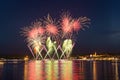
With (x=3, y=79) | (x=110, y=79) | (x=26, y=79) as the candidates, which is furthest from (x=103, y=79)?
(x=3, y=79)

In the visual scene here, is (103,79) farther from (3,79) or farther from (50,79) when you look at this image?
(3,79)

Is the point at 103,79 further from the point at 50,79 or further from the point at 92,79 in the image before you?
the point at 50,79

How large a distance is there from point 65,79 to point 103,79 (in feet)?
20.2

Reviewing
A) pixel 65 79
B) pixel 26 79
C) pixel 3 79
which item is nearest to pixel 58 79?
pixel 65 79

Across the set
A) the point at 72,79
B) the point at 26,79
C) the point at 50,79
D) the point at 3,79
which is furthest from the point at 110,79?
the point at 3,79

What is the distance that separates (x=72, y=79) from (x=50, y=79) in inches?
139

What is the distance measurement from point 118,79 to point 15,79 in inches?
651

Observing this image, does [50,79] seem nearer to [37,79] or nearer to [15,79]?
[37,79]

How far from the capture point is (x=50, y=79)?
5559 centimetres

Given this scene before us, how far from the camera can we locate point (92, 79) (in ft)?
186

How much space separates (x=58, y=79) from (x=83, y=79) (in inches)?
157

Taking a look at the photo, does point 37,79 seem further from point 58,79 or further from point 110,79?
point 110,79

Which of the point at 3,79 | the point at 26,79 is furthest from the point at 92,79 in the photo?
the point at 3,79

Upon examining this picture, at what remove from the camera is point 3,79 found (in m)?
56.8
